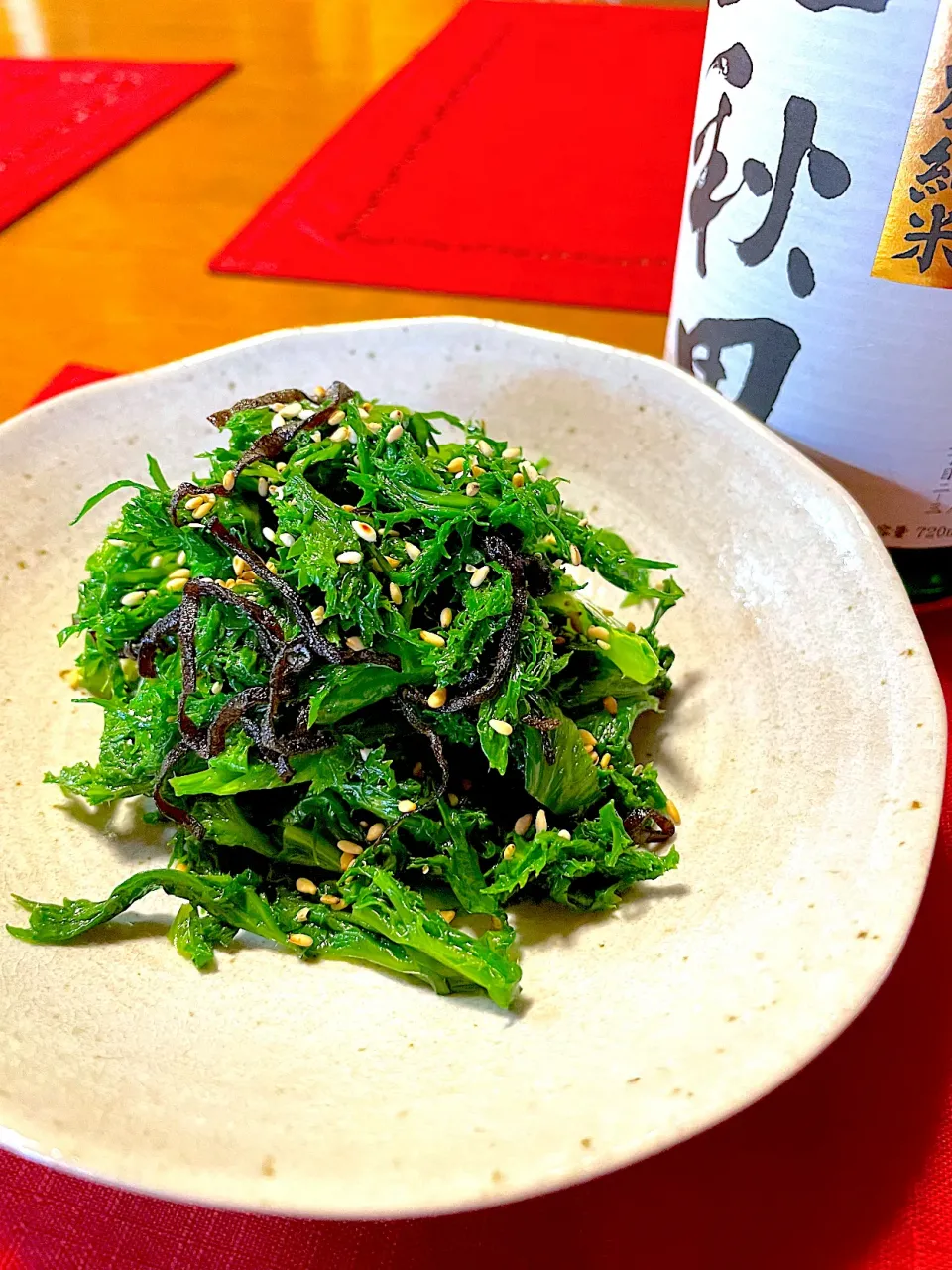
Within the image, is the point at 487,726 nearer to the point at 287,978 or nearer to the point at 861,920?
the point at 287,978

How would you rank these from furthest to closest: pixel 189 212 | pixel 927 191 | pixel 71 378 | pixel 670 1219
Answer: pixel 189 212 < pixel 71 378 < pixel 927 191 < pixel 670 1219

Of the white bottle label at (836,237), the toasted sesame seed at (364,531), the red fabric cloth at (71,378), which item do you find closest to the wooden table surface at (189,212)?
the red fabric cloth at (71,378)

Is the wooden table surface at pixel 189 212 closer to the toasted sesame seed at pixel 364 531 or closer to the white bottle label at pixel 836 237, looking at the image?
the white bottle label at pixel 836 237

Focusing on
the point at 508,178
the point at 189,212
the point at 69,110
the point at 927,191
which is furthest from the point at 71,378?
the point at 69,110

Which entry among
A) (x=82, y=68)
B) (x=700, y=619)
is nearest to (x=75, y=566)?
(x=700, y=619)

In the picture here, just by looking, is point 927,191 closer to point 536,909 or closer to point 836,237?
point 836,237

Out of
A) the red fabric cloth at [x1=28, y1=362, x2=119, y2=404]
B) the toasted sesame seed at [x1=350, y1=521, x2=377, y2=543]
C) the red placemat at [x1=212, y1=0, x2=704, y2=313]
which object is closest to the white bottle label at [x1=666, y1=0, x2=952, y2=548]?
the toasted sesame seed at [x1=350, y1=521, x2=377, y2=543]
